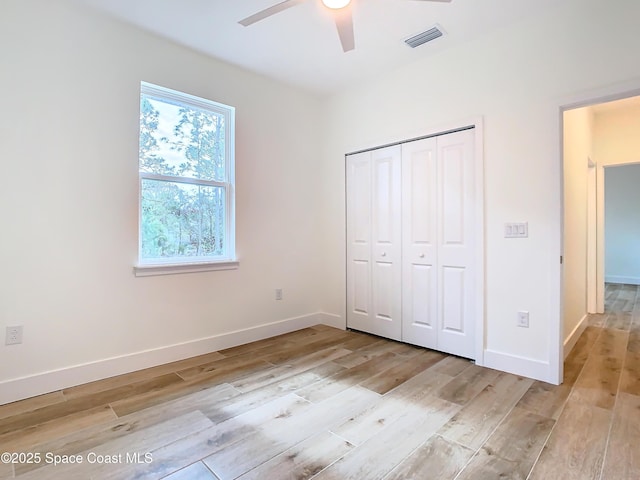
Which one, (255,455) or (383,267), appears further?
(383,267)

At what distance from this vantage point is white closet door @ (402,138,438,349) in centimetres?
321

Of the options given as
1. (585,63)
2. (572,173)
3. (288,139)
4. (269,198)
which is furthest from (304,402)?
(572,173)

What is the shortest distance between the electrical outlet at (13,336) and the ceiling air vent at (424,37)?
367cm

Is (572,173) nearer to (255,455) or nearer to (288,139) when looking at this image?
(288,139)

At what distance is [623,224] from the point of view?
294 inches

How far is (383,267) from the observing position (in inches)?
143

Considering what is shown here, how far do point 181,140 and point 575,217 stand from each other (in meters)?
4.00

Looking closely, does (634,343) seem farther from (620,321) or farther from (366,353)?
(366,353)

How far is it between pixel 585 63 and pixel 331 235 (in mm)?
2767

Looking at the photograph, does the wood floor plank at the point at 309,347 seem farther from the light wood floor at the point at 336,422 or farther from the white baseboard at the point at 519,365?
the white baseboard at the point at 519,365

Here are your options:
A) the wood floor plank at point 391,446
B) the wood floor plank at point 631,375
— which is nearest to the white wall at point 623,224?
the wood floor plank at point 631,375

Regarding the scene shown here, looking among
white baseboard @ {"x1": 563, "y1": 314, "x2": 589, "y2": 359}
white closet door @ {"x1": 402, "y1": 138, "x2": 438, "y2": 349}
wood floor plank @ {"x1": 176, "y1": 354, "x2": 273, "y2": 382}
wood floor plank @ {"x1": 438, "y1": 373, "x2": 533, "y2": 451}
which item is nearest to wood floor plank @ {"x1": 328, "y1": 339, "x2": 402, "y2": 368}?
white closet door @ {"x1": 402, "y1": 138, "x2": 438, "y2": 349}

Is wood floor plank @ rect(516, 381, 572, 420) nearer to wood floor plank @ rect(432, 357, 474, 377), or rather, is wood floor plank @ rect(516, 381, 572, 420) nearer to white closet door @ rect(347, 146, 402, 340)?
wood floor plank @ rect(432, 357, 474, 377)

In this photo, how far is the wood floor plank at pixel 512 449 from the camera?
1.55 metres
